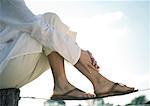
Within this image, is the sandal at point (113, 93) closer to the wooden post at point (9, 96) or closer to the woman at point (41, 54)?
the woman at point (41, 54)

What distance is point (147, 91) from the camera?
2.71m

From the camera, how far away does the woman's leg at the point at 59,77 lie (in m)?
2.82

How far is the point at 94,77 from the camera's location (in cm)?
286

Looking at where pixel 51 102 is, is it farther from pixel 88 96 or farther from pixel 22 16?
pixel 22 16

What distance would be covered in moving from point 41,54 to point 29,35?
14 cm

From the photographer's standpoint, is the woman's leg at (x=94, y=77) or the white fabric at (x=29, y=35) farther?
the woman's leg at (x=94, y=77)

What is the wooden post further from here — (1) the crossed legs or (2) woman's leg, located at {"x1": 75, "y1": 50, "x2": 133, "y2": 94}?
(2) woman's leg, located at {"x1": 75, "y1": 50, "x2": 133, "y2": 94}

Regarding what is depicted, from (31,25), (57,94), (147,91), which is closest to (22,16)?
(31,25)

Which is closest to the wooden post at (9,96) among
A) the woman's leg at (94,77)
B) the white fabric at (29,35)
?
the white fabric at (29,35)

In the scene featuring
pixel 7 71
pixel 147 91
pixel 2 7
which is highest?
pixel 2 7

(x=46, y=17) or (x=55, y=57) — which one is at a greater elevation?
(x=46, y=17)

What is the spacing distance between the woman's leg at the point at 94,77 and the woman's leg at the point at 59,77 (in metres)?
0.08

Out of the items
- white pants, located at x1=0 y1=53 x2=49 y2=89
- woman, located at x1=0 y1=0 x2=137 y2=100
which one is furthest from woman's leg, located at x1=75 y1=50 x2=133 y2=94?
white pants, located at x1=0 y1=53 x2=49 y2=89

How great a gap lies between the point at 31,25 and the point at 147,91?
780 mm
